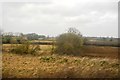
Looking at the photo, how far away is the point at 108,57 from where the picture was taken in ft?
29.7

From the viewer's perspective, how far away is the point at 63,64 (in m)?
8.74

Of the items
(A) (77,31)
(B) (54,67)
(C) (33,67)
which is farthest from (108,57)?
(C) (33,67)

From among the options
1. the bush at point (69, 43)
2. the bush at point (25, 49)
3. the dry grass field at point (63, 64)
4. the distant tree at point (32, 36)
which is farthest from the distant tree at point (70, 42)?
the bush at point (25, 49)

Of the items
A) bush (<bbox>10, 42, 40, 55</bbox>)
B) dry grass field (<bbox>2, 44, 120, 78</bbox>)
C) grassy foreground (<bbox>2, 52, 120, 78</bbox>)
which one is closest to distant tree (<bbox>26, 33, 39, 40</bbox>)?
bush (<bbox>10, 42, 40, 55</bbox>)

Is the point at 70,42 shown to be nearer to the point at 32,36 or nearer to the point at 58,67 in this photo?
the point at 58,67

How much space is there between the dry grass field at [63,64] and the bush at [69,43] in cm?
28

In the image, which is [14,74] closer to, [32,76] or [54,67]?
[32,76]

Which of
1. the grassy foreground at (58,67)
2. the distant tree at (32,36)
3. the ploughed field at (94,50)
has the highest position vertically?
Answer: the distant tree at (32,36)

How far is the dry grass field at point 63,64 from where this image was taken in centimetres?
791

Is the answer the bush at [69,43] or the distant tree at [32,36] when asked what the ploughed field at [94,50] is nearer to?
the bush at [69,43]

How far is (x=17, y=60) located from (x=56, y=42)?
5.54 feet

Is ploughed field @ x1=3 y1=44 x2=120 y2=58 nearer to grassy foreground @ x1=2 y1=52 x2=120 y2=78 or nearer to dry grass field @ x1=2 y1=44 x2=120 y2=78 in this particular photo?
dry grass field @ x1=2 y1=44 x2=120 y2=78

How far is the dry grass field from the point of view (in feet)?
26.0

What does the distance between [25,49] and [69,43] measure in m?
2.03
